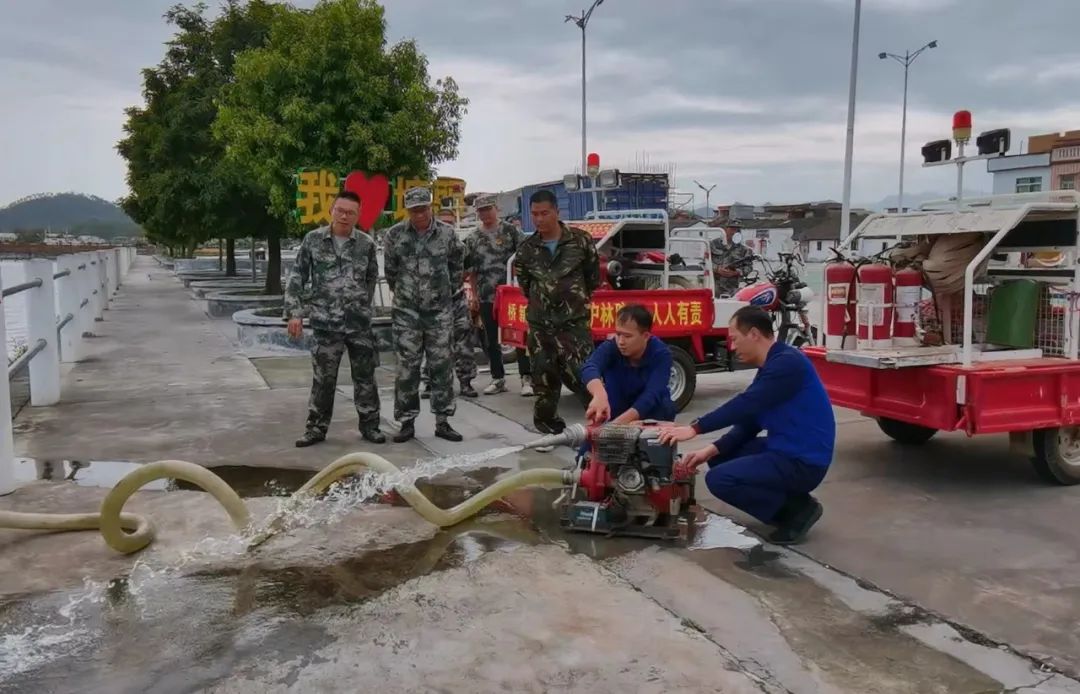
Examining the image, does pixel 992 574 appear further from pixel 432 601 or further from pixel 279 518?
pixel 279 518

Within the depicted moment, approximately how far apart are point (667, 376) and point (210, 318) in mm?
14116

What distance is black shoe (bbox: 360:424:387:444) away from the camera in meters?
6.42

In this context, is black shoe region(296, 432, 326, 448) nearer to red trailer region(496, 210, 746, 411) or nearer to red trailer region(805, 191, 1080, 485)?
red trailer region(496, 210, 746, 411)

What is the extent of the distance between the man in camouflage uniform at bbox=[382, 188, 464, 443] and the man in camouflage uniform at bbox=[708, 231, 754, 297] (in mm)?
5322

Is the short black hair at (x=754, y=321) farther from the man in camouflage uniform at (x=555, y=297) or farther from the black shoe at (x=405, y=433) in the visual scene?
the black shoe at (x=405, y=433)

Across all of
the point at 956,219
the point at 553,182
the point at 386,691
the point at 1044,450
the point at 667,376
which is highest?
the point at 553,182

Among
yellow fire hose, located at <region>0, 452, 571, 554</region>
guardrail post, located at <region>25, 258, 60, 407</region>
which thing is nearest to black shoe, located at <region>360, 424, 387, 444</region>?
yellow fire hose, located at <region>0, 452, 571, 554</region>

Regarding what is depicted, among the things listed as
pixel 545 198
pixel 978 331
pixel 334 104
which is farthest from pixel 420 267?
pixel 334 104

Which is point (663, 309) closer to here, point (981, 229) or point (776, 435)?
point (981, 229)

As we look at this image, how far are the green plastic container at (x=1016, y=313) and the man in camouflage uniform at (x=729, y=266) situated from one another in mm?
5416

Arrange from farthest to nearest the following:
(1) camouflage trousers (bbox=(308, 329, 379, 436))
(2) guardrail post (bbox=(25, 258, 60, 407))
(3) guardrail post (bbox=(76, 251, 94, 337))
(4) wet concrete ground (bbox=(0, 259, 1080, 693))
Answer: (3) guardrail post (bbox=(76, 251, 94, 337)) < (2) guardrail post (bbox=(25, 258, 60, 407)) < (1) camouflage trousers (bbox=(308, 329, 379, 436)) < (4) wet concrete ground (bbox=(0, 259, 1080, 693))

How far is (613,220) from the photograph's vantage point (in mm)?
8438

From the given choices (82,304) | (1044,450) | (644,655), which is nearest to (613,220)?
(1044,450)

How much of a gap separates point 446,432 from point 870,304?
9.88 feet
